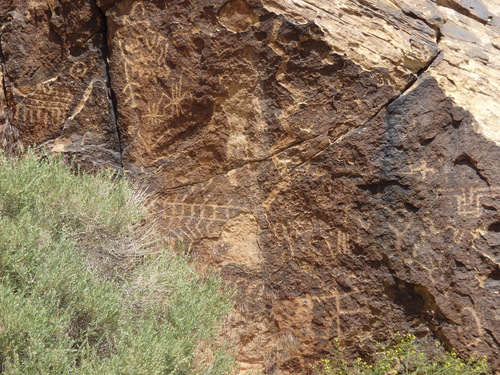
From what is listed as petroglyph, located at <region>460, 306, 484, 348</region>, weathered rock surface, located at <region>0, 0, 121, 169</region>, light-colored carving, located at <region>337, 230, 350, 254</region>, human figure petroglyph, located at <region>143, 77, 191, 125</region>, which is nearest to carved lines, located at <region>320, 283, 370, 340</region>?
light-colored carving, located at <region>337, 230, 350, 254</region>

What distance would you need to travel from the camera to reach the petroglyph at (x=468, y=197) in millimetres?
3693

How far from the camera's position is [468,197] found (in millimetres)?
3730

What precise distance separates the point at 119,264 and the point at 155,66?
136cm

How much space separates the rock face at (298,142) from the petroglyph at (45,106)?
0.01 m

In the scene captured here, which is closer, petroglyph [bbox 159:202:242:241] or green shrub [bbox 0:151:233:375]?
green shrub [bbox 0:151:233:375]

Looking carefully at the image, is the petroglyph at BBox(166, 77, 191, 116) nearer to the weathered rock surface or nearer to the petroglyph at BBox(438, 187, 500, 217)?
the weathered rock surface

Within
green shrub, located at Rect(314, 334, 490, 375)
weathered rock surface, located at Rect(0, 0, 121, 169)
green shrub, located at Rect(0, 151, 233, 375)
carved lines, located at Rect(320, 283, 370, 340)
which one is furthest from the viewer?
weathered rock surface, located at Rect(0, 0, 121, 169)

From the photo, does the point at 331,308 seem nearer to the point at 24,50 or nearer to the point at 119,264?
the point at 119,264

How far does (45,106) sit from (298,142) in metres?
1.83

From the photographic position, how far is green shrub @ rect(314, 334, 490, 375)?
3.61 m

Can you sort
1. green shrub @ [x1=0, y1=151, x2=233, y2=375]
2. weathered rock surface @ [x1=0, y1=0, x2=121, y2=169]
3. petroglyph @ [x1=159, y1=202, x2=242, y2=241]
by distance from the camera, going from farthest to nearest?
weathered rock surface @ [x1=0, y1=0, x2=121, y2=169] < petroglyph @ [x1=159, y1=202, x2=242, y2=241] < green shrub @ [x1=0, y1=151, x2=233, y2=375]

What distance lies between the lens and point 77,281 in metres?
3.23

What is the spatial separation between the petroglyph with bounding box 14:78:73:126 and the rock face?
14 millimetres

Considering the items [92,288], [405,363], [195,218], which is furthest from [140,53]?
[405,363]
